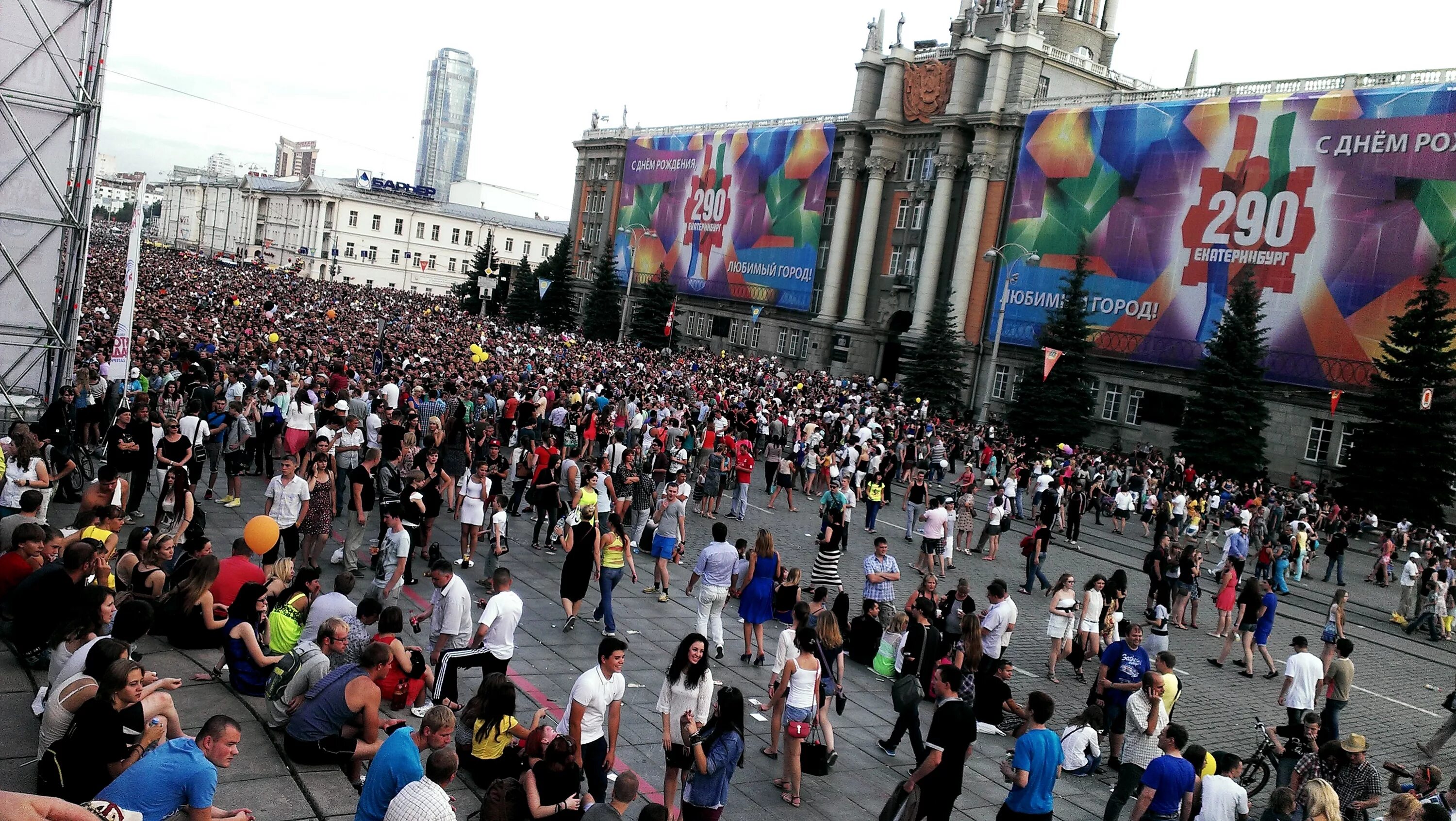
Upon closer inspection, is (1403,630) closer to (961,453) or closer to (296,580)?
(961,453)

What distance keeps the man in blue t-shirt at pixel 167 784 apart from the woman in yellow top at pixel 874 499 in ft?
56.0

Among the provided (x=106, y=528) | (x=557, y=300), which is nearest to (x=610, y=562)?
(x=106, y=528)

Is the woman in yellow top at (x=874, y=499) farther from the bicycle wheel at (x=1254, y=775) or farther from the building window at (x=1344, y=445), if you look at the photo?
the building window at (x=1344, y=445)

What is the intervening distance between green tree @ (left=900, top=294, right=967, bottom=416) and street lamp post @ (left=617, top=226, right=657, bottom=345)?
19120 mm

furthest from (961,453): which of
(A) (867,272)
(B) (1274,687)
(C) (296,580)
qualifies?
(C) (296,580)

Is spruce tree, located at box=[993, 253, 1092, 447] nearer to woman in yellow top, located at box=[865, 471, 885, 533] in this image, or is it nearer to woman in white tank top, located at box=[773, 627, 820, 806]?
woman in yellow top, located at box=[865, 471, 885, 533]

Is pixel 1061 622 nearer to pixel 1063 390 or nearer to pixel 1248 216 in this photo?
pixel 1063 390

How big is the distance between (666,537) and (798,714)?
580 centimetres

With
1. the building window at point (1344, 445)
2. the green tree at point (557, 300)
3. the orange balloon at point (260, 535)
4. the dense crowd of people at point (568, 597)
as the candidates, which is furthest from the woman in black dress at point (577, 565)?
the green tree at point (557, 300)

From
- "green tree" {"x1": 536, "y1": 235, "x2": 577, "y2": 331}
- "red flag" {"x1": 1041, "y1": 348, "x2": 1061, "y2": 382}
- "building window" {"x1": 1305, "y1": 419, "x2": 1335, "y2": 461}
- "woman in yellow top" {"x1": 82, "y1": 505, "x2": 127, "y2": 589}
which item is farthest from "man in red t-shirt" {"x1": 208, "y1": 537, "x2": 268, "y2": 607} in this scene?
"green tree" {"x1": 536, "y1": 235, "x2": 577, "y2": 331}

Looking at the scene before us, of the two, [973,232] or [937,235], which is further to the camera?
[937,235]

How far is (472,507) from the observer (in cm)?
1422

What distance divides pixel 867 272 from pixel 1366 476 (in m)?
31.6

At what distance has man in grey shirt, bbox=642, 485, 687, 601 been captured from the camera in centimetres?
1433
